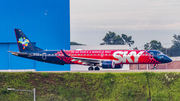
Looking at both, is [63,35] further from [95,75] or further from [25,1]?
[95,75]

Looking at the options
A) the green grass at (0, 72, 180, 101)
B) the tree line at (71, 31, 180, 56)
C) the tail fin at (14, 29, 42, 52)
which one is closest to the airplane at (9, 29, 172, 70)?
the tail fin at (14, 29, 42, 52)

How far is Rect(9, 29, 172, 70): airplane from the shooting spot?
141ft

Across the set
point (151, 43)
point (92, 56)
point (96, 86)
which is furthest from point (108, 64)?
point (151, 43)

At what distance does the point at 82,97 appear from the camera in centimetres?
3191

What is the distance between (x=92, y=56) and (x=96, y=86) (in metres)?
13.0

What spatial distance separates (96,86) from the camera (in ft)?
108

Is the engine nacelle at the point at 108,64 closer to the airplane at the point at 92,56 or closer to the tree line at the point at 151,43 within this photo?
the airplane at the point at 92,56

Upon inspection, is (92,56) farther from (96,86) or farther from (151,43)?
(151,43)

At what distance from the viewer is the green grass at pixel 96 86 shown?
3139 centimetres

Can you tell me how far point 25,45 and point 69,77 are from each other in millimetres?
16071

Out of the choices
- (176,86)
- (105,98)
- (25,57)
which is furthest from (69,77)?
(25,57)

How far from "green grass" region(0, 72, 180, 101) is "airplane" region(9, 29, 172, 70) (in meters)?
8.37

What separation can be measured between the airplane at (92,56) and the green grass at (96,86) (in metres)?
8.37

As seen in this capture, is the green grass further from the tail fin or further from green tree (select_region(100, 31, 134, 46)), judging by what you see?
green tree (select_region(100, 31, 134, 46))
